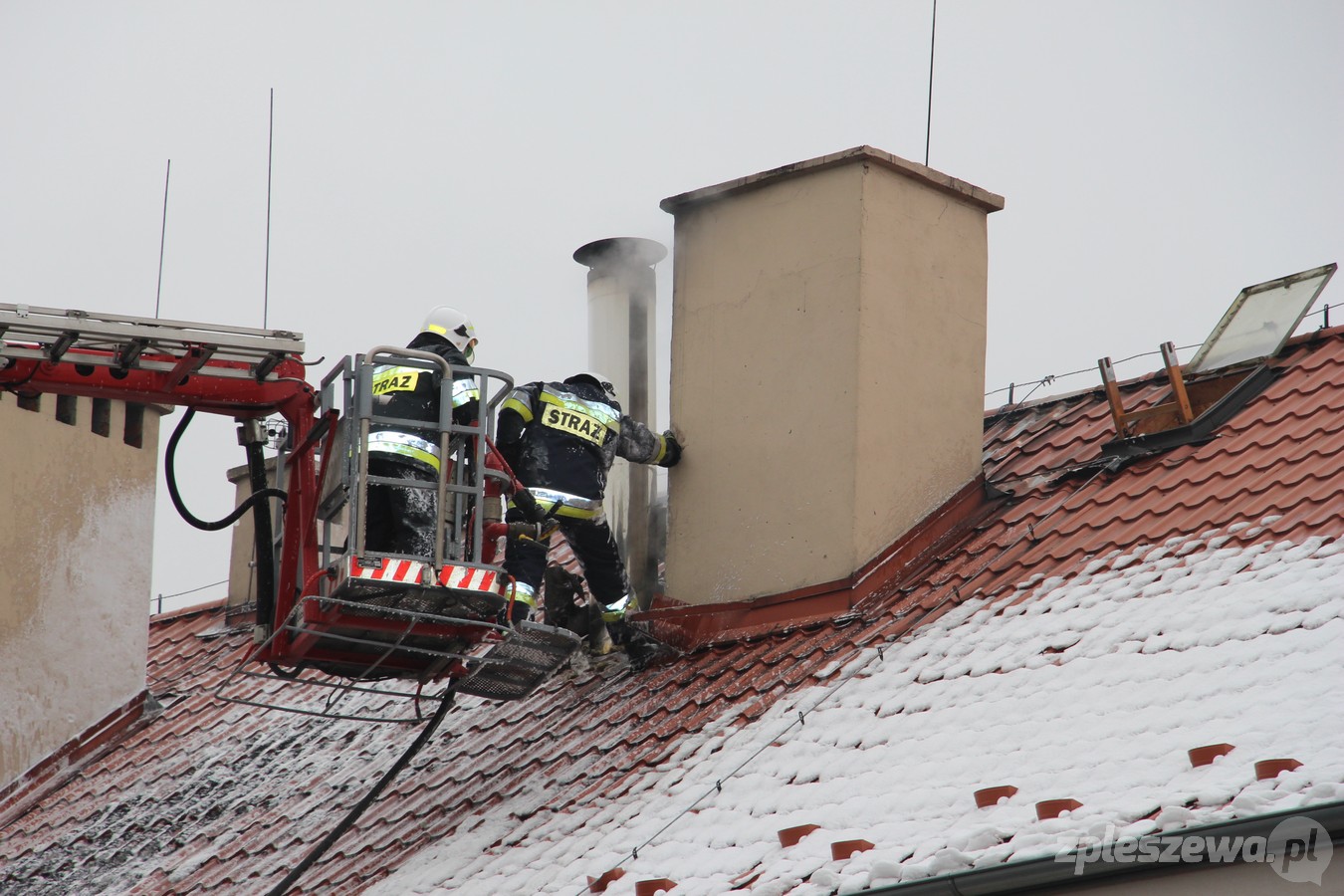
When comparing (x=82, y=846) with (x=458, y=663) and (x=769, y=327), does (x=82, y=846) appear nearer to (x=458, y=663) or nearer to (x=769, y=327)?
(x=458, y=663)

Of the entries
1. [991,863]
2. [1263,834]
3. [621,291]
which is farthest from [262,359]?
[1263,834]

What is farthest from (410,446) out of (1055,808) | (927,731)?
(1055,808)

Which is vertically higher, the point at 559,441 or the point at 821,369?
the point at 821,369

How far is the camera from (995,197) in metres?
10.2

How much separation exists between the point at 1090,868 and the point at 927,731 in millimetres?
1830

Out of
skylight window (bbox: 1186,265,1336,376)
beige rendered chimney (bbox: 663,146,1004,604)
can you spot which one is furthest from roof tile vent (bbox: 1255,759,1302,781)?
skylight window (bbox: 1186,265,1336,376)

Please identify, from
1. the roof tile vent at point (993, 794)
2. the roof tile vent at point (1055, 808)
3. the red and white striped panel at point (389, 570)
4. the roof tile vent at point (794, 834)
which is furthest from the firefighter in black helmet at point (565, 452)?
the roof tile vent at point (1055, 808)

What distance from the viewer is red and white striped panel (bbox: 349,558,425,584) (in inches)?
312

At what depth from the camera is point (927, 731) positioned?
278 inches

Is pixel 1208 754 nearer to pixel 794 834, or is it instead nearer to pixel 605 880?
pixel 794 834

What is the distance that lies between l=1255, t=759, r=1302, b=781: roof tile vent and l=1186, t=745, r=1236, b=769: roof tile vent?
30 centimetres

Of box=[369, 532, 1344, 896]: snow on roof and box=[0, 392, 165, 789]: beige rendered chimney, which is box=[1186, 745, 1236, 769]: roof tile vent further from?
box=[0, 392, 165, 789]: beige rendered chimney

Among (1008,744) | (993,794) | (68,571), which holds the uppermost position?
(68,571)

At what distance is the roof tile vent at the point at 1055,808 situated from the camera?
5.64 metres
